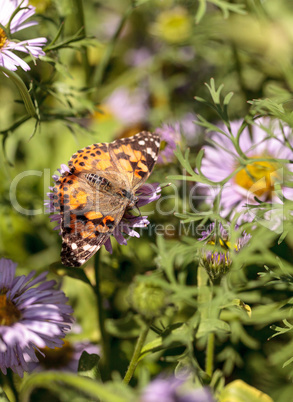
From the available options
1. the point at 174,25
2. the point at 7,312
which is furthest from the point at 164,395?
the point at 174,25

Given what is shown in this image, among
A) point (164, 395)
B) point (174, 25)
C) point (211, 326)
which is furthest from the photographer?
point (174, 25)

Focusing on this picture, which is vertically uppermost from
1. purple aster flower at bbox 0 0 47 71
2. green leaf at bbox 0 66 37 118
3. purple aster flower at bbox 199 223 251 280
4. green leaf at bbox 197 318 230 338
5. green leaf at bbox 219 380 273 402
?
purple aster flower at bbox 0 0 47 71

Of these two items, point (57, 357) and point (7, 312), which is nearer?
point (7, 312)

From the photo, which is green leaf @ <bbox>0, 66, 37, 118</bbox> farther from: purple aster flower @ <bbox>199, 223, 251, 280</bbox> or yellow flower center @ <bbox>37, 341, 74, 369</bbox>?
yellow flower center @ <bbox>37, 341, 74, 369</bbox>

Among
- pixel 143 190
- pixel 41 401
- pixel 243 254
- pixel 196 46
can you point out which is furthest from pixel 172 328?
pixel 196 46

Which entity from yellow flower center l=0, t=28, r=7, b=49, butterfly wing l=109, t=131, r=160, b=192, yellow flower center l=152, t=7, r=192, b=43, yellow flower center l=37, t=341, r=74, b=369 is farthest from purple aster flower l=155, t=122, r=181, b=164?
yellow flower center l=152, t=7, r=192, b=43

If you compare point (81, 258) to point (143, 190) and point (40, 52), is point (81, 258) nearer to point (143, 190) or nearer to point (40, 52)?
point (143, 190)

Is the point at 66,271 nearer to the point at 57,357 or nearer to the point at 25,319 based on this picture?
the point at 25,319
